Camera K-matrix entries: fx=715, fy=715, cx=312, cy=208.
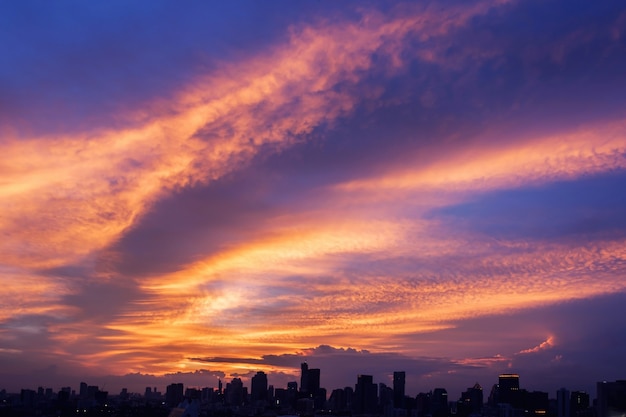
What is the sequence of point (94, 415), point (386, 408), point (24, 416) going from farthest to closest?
point (386, 408) < point (94, 415) < point (24, 416)

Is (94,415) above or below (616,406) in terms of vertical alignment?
below

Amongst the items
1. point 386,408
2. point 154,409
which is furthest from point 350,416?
point 154,409

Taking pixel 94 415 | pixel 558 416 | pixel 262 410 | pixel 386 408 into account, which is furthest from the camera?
pixel 262 410

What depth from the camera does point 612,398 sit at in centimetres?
6494

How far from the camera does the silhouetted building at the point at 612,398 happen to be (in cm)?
6300

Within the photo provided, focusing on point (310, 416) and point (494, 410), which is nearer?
point (310, 416)

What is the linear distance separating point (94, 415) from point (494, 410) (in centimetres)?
6262

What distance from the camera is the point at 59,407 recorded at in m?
112

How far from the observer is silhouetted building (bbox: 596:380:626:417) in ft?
207

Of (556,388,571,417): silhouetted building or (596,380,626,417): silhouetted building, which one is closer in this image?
(596,380,626,417): silhouetted building

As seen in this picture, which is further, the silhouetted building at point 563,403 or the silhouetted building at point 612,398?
the silhouetted building at point 563,403

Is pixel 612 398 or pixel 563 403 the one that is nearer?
pixel 612 398

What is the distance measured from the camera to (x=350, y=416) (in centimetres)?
12356

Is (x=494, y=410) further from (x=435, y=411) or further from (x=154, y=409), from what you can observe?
(x=154, y=409)
